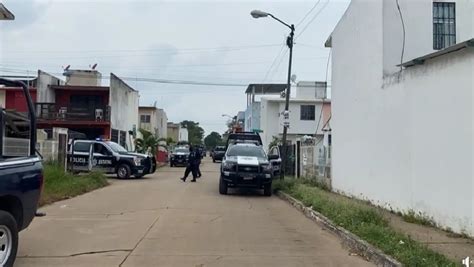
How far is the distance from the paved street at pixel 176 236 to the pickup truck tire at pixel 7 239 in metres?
0.69

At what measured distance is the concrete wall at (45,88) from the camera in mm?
40750

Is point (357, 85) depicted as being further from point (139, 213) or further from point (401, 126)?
point (139, 213)

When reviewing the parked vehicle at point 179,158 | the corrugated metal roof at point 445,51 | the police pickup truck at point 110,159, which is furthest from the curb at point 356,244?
the parked vehicle at point 179,158

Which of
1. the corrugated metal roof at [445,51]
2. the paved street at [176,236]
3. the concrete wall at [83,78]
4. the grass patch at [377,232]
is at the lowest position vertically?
the paved street at [176,236]

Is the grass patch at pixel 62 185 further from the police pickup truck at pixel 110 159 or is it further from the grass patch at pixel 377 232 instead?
the grass patch at pixel 377 232

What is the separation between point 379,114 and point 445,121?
3.87 m

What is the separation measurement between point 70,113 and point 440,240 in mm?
36427

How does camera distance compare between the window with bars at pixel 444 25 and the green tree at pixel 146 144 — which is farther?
the green tree at pixel 146 144

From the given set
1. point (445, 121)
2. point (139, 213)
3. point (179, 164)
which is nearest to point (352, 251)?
point (445, 121)

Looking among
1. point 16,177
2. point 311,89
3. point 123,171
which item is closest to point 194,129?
point 311,89

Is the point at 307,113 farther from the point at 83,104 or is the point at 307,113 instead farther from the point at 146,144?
the point at 83,104

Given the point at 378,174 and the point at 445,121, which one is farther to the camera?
the point at 378,174

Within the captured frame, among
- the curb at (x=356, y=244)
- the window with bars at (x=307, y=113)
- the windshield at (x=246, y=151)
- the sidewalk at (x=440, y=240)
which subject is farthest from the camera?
the window with bars at (x=307, y=113)

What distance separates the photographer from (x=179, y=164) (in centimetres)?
4762
